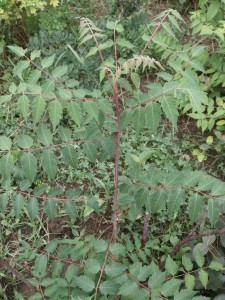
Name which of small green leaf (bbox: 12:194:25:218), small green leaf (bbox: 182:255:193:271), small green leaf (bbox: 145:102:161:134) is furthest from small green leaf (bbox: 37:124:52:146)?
small green leaf (bbox: 182:255:193:271)

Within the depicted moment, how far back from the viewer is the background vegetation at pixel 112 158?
1.61m

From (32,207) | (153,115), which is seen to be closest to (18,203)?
(32,207)

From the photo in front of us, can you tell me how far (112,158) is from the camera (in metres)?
3.23

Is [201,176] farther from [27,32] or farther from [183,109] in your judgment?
[27,32]

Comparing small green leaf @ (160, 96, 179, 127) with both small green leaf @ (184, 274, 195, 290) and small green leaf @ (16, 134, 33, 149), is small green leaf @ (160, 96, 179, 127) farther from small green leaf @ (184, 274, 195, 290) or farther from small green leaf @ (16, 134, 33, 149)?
small green leaf @ (184, 274, 195, 290)

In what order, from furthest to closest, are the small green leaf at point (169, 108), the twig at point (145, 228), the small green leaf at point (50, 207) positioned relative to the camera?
the twig at point (145, 228) < the small green leaf at point (50, 207) < the small green leaf at point (169, 108)

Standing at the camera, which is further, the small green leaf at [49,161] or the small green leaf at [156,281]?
the small green leaf at [156,281]

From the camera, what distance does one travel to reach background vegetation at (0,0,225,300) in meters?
1.61

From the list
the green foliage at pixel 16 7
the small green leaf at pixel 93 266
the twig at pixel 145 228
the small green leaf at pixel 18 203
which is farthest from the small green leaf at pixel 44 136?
the green foliage at pixel 16 7

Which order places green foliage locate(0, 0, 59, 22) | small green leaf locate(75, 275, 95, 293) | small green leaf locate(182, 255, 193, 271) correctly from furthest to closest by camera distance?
green foliage locate(0, 0, 59, 22), small green leaf locate(182, 255, 193, 271), small green leaf locate(75, 275, 95, 293)

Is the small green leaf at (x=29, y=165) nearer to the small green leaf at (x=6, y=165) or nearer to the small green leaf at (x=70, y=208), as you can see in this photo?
the small green leaf at (x=6, y=165)

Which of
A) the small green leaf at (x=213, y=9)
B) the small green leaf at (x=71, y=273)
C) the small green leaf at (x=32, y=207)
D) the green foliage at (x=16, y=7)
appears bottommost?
the small green leaf at (x=71, y=273)

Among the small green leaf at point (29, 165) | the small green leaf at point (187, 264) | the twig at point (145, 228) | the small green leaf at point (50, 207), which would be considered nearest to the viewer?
the small green leaf at point (29, 165)

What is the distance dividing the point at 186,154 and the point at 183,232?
2.28 feet
